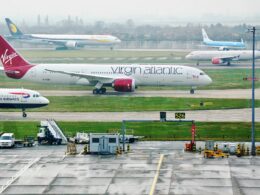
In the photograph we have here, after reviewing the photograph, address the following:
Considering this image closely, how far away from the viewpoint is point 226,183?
55969 millimetres

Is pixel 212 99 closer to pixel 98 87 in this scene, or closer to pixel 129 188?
pixel 98 87

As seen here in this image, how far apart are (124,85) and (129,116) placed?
899 inches

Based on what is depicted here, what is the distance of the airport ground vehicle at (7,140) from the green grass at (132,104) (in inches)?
923

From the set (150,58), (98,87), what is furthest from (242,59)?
(98,87)

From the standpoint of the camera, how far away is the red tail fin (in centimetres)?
11762

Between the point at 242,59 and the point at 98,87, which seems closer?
the point at 98,87

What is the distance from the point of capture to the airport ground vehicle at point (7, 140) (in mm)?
72562

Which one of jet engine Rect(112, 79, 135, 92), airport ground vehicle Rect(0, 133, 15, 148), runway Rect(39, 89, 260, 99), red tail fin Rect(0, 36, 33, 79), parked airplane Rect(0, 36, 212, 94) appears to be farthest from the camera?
red tail fin Rect(0, 36, 33, 79)

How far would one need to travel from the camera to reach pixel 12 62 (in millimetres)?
118875

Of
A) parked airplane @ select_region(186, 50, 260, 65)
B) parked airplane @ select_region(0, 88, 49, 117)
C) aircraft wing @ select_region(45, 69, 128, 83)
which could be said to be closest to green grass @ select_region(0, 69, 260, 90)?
aircraft wing @ select_region(45, 69, 128, 83)

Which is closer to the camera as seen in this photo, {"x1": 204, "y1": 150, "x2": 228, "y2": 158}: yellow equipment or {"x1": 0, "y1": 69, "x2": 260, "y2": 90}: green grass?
{"x1": 204, "y1": 150, "x2": 228, "y2": 158}: yellow equipment

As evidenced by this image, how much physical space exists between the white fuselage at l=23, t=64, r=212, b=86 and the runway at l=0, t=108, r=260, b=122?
70.1ft

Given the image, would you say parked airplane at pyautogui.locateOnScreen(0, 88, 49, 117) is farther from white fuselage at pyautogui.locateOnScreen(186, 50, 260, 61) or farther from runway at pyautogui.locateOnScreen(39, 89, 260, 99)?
white fuselage at pyautogui.locateOnScreen(186, 50, 260, 61)

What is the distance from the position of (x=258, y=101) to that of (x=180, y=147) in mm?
35104
